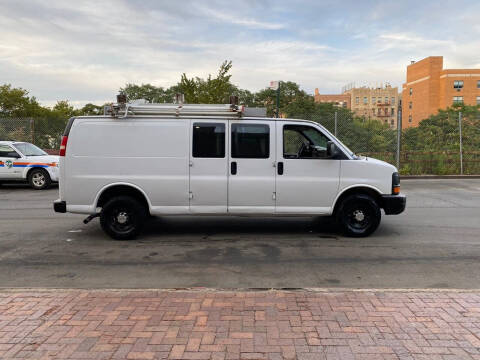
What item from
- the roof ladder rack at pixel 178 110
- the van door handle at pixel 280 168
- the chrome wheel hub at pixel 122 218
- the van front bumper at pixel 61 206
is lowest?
the chrome wheel hub at pixel 122 218

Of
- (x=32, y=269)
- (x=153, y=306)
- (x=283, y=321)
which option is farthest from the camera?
(x=32, y=269)

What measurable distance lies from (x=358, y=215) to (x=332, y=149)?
4.08 feet

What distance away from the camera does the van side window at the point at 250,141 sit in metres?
6.84

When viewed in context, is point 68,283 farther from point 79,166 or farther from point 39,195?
point 39,195

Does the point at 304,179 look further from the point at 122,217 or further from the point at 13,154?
the point at 13,154

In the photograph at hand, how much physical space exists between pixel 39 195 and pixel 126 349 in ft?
36.1

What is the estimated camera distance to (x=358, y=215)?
7.05 m

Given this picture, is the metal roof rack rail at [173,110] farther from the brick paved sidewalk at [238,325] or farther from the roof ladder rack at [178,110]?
the brick paved sidewalk at [238,325]

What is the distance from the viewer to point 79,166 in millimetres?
6742

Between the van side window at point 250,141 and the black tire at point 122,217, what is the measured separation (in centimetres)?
190

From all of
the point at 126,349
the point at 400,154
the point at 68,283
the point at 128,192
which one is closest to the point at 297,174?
the point at 128,192

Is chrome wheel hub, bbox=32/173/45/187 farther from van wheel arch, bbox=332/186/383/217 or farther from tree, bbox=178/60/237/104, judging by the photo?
van wheel arch, bbox=332/186/383/217

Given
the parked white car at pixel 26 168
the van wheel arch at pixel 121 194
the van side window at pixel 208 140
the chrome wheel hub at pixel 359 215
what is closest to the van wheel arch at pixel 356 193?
the chrome wheel hub at pixel 359 215

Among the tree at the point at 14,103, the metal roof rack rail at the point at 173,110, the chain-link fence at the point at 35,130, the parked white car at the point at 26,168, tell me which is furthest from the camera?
the tree at the point at 14,103
